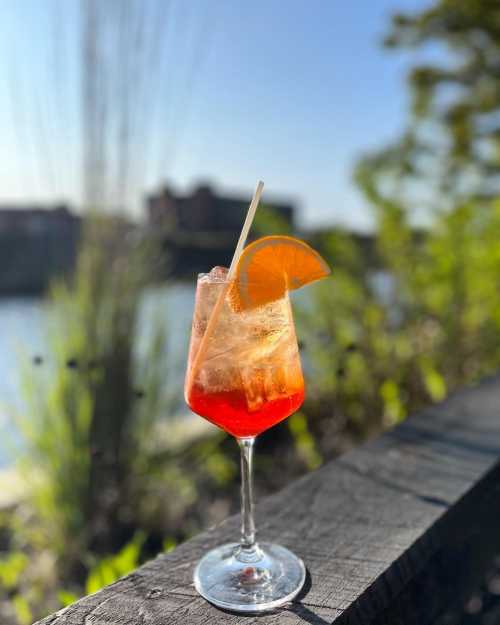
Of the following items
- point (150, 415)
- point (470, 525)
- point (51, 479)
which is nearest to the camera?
point (470, 525)

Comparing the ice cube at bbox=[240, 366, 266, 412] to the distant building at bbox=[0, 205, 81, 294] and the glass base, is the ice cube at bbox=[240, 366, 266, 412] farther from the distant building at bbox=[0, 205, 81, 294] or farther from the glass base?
the distant building at bbox=[0, 205, 81, 294]

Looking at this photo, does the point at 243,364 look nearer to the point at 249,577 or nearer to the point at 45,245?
the point at 249,577

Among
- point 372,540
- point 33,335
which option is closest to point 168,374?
point 33,335

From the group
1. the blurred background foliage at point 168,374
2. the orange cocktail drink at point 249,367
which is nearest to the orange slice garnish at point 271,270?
the orange cocktail drink at point 249,367

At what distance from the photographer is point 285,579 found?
1028mm

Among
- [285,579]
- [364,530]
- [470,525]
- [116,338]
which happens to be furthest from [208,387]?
[116,338]

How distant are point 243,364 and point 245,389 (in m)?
0.04

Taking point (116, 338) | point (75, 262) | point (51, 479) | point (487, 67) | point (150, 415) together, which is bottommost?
point (51, 479)

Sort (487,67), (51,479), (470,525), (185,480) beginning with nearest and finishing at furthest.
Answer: (470,525) → (51,479) → (185,480) → (487,67)

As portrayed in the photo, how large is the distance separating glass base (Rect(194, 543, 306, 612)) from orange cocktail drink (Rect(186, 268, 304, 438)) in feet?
0.80

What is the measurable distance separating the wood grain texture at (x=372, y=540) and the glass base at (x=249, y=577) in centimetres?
2

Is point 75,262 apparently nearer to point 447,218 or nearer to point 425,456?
point 425,456

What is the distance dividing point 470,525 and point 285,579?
2.05ft

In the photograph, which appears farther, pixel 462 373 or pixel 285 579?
pixel 462 373
